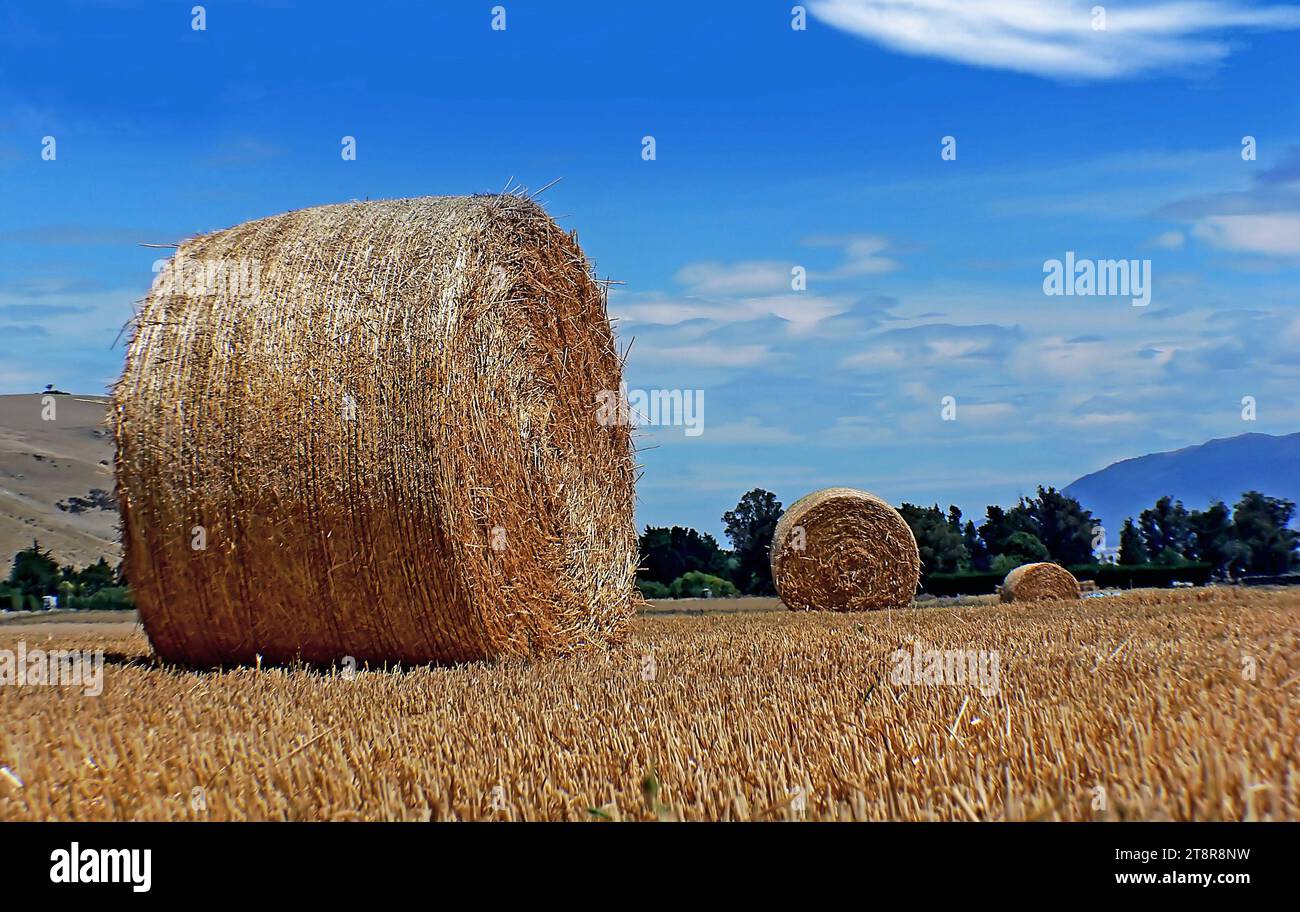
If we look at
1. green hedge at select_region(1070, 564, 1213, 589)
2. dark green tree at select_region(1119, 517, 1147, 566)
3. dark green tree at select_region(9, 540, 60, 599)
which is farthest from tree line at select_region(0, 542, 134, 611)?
dark green tree at select_region(1119, 517, 1147, 566)

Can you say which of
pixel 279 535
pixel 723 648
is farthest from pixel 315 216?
pixel 723 648

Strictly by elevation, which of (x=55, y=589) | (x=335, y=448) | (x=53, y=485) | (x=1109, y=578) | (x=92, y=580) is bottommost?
(x=1109, y=578)

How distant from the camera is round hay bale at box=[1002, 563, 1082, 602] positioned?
15672 millimetres

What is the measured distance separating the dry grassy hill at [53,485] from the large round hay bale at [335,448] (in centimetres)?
2886

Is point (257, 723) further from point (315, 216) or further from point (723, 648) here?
point (315, 216)

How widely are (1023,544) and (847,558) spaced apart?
18833mm

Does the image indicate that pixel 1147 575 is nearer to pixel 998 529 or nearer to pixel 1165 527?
pixel 998 529

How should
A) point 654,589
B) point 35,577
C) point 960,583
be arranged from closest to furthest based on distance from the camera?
point 654,589 < point 35,577 < point 960,583

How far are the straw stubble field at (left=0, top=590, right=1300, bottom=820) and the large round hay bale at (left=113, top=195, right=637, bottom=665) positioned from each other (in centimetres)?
50

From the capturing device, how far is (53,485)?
4709cm

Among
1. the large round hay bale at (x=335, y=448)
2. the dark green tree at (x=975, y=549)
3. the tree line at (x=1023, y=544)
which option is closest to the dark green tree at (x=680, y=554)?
the tree line at (x=1023, y=544)

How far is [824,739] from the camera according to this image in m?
3.54

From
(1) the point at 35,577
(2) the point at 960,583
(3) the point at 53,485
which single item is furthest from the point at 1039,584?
(3) the point at 53,485

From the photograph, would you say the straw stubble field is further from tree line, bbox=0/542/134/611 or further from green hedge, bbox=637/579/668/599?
green hedge, bbox=637/579/668/599
